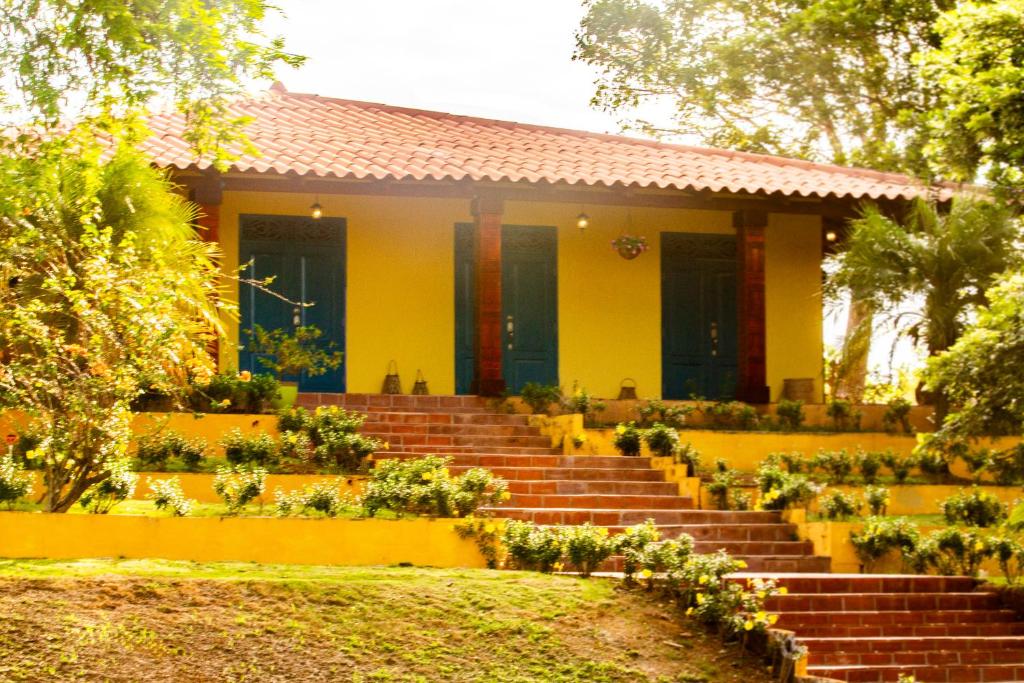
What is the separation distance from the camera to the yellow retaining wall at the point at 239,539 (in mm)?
10057

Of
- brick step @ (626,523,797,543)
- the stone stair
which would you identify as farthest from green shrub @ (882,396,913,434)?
the stone stair

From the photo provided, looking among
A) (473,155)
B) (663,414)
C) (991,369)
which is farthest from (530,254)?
(991,369)

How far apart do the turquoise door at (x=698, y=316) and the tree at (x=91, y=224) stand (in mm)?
7494

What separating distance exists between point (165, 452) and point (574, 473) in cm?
370

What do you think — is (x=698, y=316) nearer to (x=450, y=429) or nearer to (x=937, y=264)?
(x=937, y=264)

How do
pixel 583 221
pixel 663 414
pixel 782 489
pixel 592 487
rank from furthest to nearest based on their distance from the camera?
1. pixel 583 221
2. pixel 663 414
3. pixel 592 487
4. pixel 782 489

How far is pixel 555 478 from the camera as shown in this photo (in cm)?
1303

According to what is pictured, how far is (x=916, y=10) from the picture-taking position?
63.1 feet

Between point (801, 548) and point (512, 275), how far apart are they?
641cm

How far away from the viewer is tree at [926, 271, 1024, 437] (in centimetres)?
1162

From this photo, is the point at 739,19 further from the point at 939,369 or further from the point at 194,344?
the point at 194,344

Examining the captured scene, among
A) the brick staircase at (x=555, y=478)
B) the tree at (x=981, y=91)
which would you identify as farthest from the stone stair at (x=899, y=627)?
the tree at (x=981, y=91)

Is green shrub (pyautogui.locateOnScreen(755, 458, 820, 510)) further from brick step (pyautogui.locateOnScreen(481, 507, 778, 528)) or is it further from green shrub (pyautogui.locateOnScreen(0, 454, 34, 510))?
green shrub (pyautogui.locateOnScreen(0, 454, 34, 510))

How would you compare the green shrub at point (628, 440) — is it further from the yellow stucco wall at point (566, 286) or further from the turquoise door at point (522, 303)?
the yellow stucco wall at point (566, 286)
